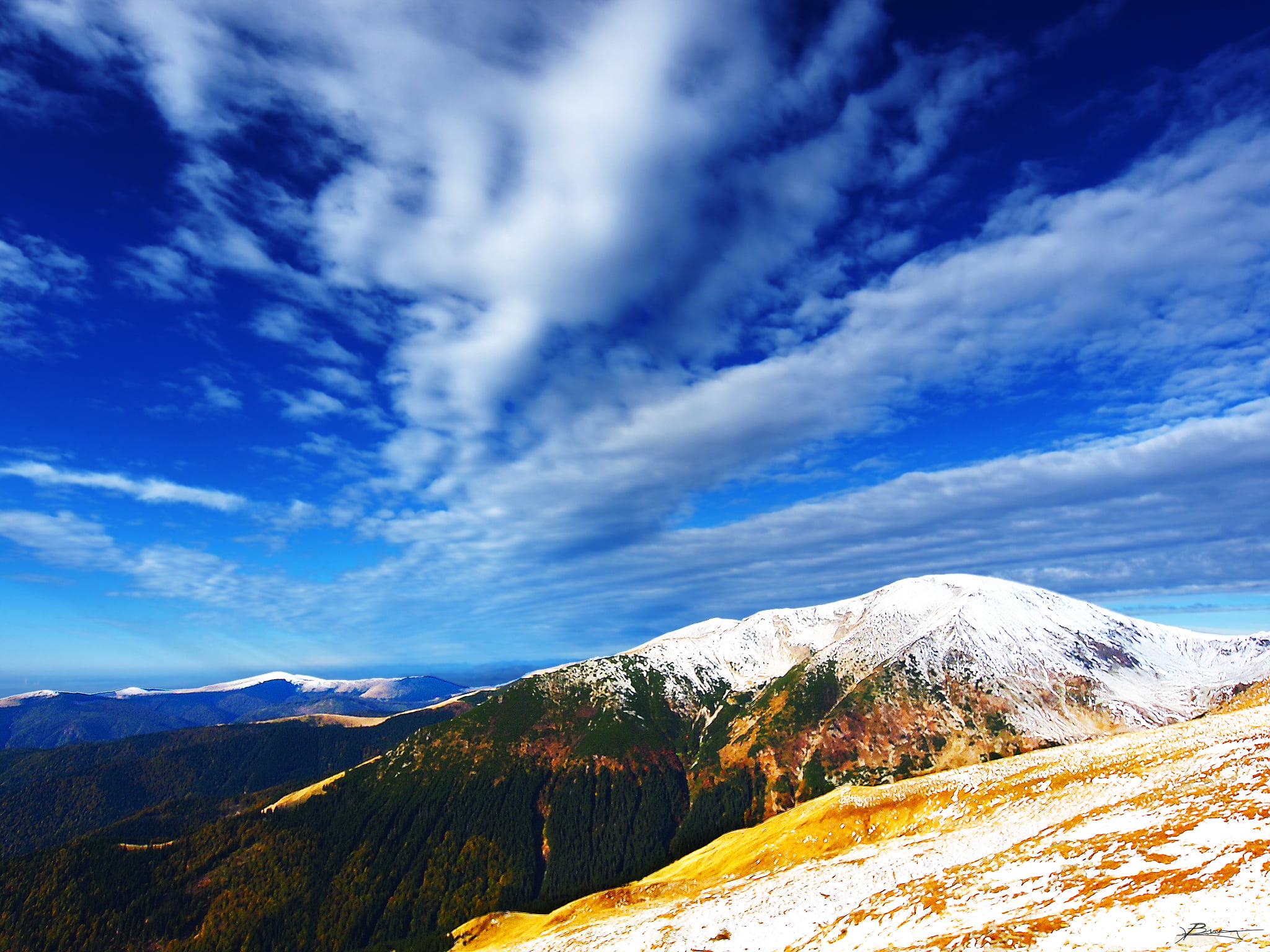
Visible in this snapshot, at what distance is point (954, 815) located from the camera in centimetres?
8312

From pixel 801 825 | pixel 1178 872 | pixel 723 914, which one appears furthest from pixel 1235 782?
pixel 801 825

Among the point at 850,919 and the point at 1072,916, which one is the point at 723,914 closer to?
the point at 850,919

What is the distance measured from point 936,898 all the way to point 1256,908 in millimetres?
24392

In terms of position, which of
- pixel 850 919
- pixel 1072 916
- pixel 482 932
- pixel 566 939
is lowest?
pixel 482 932

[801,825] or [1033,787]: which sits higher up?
[1033,787]

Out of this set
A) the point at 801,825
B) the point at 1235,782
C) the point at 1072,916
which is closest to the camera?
the point at 1072,916
